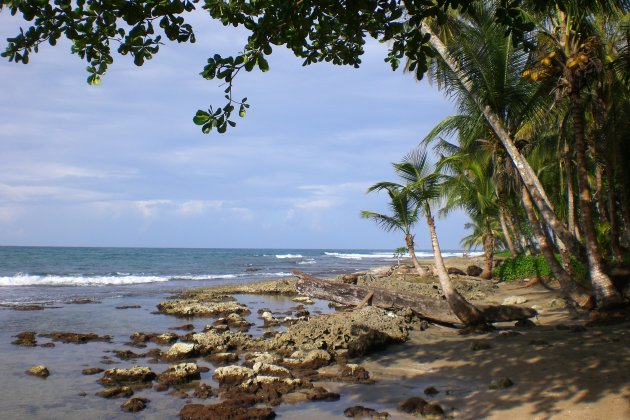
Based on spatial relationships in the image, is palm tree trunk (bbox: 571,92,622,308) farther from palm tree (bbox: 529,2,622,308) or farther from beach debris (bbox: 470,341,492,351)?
beach debris (bbox: 470,341,492,351)

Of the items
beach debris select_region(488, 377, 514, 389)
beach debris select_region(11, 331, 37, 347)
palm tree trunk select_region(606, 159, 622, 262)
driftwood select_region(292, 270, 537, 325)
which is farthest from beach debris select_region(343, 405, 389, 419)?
palm tree trunk select_region(606, 159, 622, 262)

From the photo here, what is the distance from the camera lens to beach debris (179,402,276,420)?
5.75 metres

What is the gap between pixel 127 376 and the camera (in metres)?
7.53

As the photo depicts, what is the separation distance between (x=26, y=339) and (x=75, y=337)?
0.97 meters

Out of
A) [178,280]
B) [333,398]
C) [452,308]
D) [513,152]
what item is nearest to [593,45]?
[513,152]

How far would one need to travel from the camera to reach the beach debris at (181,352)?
906 cm

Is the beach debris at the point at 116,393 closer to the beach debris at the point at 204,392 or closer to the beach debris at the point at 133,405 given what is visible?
the beach debris at the point at 133,405

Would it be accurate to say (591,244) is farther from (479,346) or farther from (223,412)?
(223,412)

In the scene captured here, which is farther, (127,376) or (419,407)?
(127,376)

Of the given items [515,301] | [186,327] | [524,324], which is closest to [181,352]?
[186,327]

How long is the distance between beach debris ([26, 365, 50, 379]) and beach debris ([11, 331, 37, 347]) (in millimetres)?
2658

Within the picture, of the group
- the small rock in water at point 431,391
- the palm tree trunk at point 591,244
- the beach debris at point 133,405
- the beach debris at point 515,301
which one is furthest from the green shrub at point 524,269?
the beach debris at point 133,405

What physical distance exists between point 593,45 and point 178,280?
2909 centimetres

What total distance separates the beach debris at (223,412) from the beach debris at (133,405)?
22.9 inches
